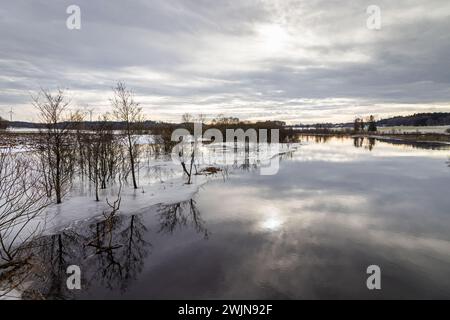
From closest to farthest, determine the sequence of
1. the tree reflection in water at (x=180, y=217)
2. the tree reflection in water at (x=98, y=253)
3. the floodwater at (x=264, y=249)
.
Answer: the floodwater at (x=264, y=249) → the tree reflection in water at (x=98, y=253) → the tree reflection in water at (x=180, y=217)

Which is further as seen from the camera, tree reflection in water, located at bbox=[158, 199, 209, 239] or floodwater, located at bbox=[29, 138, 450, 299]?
tree reflection in water, located at bbox=[158, 199, 209, 239]

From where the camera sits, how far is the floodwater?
28.1 feet

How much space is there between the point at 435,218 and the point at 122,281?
55.1 feet

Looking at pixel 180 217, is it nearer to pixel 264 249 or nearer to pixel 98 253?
pixel 98 253

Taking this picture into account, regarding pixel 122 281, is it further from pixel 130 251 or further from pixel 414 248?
pixel 414 248

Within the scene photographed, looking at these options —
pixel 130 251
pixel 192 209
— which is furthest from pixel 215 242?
pixel 192 209

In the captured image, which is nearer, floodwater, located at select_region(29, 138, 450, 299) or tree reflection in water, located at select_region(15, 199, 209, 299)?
floodwater, located at select_region(29, 138, 450, 299)

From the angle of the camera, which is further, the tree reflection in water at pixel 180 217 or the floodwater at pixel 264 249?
the tree reflection in water at pixel 180 217

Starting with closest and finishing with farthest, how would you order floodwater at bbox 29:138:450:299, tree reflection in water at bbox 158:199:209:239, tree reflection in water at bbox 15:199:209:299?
1. floodwater at bbox 29:138:450:299
2. tree reflection in water at bbox 15:199:209:299
3. tree reflection in water at bbox 158:199:209:239

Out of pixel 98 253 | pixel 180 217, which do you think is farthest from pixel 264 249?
pixel 98 253

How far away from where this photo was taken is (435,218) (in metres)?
14.9

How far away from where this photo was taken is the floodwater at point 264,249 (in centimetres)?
858

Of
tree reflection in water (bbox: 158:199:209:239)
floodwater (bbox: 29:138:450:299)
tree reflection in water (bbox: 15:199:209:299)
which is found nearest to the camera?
floodwater (bbox: 29:138:450:299)

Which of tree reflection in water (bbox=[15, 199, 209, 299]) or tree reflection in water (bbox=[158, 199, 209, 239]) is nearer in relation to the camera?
tree reflection in water (bbox=[15, 199, 209, 299])
